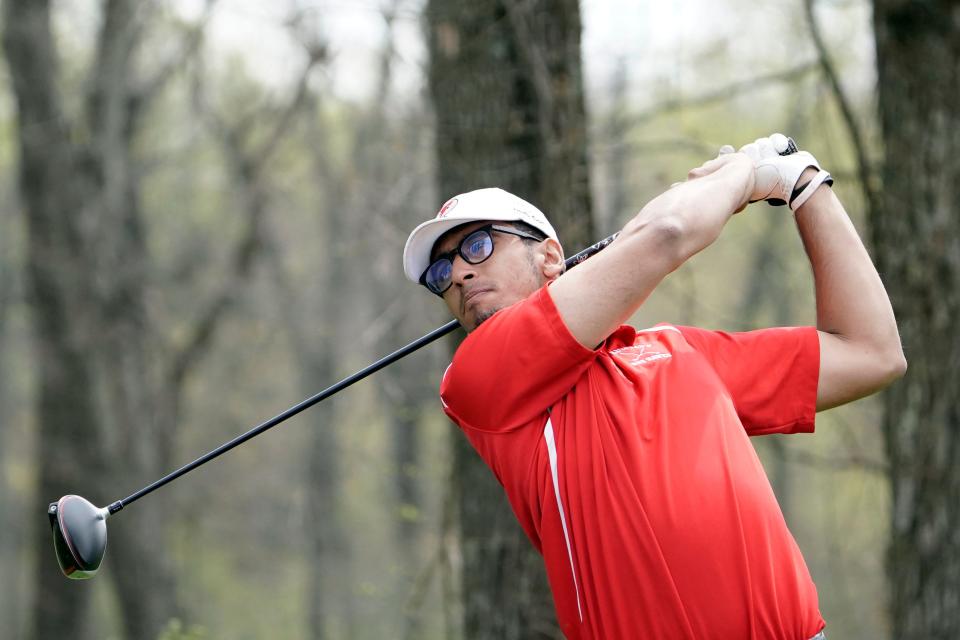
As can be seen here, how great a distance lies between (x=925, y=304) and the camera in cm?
524

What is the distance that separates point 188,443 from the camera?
22125 mm

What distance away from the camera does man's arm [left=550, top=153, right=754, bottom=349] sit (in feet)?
8.70

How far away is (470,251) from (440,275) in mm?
131

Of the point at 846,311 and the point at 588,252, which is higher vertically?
the point at 588,252

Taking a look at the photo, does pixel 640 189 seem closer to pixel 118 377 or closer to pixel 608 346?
pixel 118 377

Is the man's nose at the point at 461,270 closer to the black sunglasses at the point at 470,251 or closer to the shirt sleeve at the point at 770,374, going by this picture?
the black sunglasses at the point at 470,251

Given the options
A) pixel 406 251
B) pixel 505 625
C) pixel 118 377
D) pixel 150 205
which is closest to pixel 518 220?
pixel 406 251

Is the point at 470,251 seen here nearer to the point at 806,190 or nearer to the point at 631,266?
the point at 631,266

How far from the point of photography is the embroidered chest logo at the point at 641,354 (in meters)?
2.83

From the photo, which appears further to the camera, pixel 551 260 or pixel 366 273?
pixel 366 273

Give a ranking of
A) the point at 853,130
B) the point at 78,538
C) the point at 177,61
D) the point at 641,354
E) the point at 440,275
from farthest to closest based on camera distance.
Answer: the point at 177,61 → the point at 853,130 → the point at 78,538 → the point at 440,275 → the point at 641,354

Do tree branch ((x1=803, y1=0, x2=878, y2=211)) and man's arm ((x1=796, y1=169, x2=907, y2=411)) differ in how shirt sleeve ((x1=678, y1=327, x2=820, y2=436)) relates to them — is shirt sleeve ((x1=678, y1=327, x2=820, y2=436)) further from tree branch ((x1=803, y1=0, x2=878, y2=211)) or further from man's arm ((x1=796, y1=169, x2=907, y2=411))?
tree branch ((x1=803, y1=0, x2=878, y2=211))

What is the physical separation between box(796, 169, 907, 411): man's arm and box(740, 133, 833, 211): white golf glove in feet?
0.08

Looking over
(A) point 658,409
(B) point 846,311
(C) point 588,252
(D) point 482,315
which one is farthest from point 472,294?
(B) point 846,311
